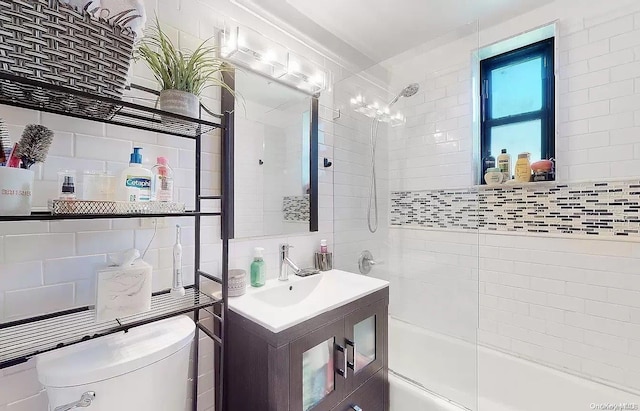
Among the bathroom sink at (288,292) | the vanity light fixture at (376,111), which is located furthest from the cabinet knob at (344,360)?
the vanity light fixture at (376,111)

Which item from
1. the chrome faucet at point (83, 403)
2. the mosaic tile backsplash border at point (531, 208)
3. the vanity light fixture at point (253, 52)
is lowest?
the chrome faucet at point (83, 403)

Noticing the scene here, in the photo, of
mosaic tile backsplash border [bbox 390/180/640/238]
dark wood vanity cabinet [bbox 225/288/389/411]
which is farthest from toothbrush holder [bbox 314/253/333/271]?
mosaic tile backsplash border [bbox 390/180/640/238]

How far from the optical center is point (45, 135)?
714 mm

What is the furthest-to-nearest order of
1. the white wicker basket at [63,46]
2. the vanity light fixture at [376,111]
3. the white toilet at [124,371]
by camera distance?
the vanity light fixture at [376,111] < the white toilet at [124,371] < the white wicker basket at [63,46]

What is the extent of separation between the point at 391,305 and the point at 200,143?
5.20ft

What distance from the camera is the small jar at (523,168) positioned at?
1.75 m

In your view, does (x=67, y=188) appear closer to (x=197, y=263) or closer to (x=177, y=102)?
(x=177, y=102)

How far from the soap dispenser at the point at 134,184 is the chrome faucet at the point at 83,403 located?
49cm

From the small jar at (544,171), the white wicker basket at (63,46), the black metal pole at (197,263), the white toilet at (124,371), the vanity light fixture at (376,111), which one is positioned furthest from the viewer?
the vanity light fixture at (376,111)

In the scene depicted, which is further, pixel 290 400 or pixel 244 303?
pixel 244 303

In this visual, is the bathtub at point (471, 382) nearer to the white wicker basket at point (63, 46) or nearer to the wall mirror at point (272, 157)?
the wall mirror at point (272, 157)

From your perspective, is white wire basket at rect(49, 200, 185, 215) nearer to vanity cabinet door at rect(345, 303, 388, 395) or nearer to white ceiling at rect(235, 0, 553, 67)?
vanity cabinet door at rect(345, 303, 388, 395)

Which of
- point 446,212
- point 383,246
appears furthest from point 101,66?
point 446,212

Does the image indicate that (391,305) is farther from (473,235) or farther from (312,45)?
(312,45)
